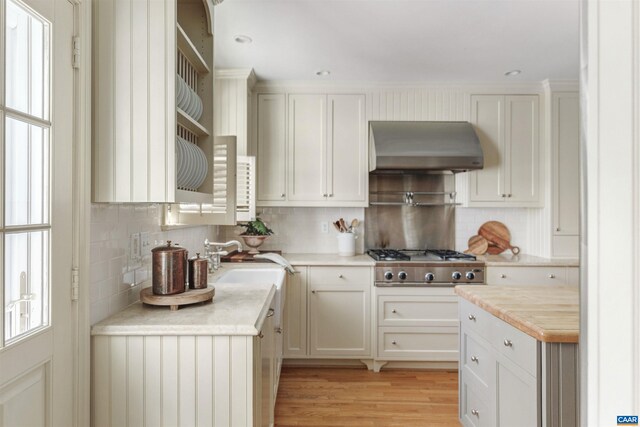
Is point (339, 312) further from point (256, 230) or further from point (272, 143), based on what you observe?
point (272, 143)

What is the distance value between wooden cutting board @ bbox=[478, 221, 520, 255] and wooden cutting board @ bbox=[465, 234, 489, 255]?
65 millimetres

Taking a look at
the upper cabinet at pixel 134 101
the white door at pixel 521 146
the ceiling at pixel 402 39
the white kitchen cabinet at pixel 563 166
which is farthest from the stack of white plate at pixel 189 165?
the white kitchen cabinet at pixel 563 166

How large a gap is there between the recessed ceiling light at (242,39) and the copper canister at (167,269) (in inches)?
64.6

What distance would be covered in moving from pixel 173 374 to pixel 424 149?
2.62 metres

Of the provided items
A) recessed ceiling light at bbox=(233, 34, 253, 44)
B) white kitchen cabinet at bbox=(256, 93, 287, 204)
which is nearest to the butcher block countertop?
white kitchen cabinet at bbox=(256, 93, 287, 204)

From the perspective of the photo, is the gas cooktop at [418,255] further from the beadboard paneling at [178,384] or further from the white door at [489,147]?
the beadboard paneling at [178,384]

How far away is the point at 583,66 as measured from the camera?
59 cm

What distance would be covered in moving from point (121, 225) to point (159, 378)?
2.18 feet

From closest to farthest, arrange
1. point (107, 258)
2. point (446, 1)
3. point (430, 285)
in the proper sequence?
point (107, 258) → point (446, 1) → point (430, 285)

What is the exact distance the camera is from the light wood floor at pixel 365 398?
243 cm

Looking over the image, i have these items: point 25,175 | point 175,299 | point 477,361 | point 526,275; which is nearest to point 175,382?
point 175,299

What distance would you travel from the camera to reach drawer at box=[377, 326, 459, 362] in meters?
3.19

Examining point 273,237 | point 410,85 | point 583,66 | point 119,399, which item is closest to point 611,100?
point 583,66

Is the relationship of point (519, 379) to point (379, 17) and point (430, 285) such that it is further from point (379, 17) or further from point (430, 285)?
point (379, 17)
